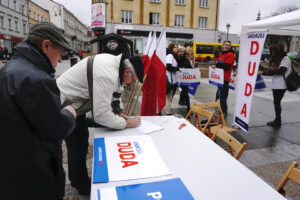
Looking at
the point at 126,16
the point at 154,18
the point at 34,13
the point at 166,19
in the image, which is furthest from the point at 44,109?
the point at 34,13

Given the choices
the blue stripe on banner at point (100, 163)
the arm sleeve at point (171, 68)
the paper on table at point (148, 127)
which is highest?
Answer: the arm sleeve at point (171, 68)

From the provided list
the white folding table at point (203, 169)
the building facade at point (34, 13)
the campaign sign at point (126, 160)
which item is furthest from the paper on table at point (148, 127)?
the building facade at point (34, 13)

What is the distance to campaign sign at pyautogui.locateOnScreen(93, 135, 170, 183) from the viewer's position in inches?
59.4

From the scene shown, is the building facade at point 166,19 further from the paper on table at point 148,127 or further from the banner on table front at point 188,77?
the paper on table at point 148,127

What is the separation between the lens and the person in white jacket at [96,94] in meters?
1.90

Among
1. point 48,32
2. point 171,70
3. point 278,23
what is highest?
point 278,23

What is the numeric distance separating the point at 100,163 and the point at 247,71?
366cm

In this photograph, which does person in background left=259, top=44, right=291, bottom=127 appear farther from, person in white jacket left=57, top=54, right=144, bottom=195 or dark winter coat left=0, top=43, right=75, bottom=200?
dark winter coat left=0, top=43, right=75, bottom=200

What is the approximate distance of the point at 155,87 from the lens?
3357 mm

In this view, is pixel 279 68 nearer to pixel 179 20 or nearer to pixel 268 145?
pixel 268 145

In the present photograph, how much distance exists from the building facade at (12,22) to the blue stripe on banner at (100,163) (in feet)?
108

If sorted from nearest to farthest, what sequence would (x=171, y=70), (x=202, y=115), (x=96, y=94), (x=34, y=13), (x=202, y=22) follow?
(x=96, y=94) → (x=202, y=115) → (x=171, y=70) → (x=202, y=22) → (x=34, y=13)

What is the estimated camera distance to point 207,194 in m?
1.35

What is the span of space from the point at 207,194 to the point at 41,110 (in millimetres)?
1125
